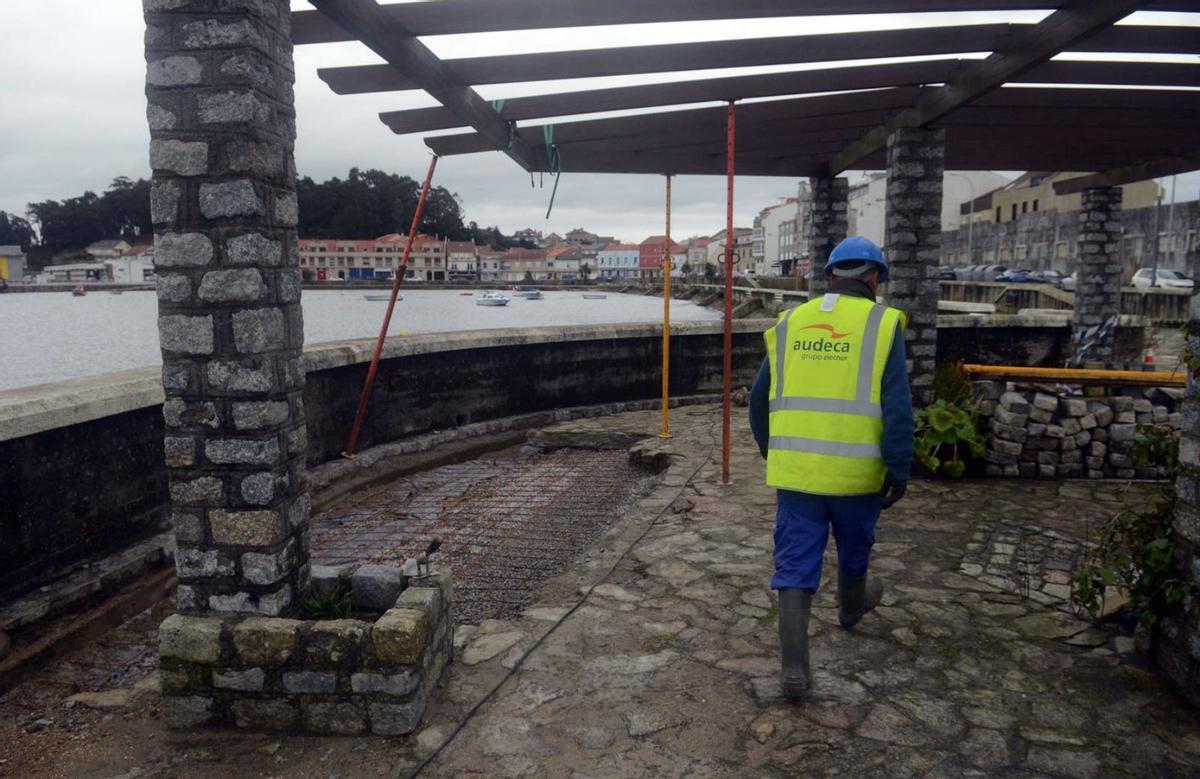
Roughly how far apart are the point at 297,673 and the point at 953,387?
6.46 metres

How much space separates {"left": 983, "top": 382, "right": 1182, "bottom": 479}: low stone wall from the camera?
7.11 meters

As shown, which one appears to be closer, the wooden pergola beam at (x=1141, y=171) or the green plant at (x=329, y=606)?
the green plant at (x=329, y=606)

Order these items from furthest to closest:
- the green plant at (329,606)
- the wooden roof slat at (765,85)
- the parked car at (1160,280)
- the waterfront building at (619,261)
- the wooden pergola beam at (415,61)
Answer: the waterfront building at (619,261) < the parked car at (1160,280) < the wooden roof slat at (765,85) < the wooden pergola beam at (415,61) < the green plant at (329,606)

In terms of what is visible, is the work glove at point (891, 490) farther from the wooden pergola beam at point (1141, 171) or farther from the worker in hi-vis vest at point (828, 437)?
the wooden pergola beam at point (1141, 171)

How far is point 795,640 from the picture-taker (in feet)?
11.6

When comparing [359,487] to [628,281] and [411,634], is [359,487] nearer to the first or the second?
[411,634]

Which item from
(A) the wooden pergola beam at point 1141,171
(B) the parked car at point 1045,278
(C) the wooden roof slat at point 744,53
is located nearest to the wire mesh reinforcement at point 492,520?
(C) the wooden roof slat at point 744,53

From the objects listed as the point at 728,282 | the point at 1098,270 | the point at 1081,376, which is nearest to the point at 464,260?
the point at 1098,270

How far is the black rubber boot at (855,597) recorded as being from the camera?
4.07 m

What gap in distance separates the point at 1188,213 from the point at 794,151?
37.7 m

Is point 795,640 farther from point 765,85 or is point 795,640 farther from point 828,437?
point 765,85

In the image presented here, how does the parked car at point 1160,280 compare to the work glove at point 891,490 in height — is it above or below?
above

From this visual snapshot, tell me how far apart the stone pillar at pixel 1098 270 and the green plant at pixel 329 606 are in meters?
13.3

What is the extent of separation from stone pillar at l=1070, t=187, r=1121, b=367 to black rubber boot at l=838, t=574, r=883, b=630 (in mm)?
11409
